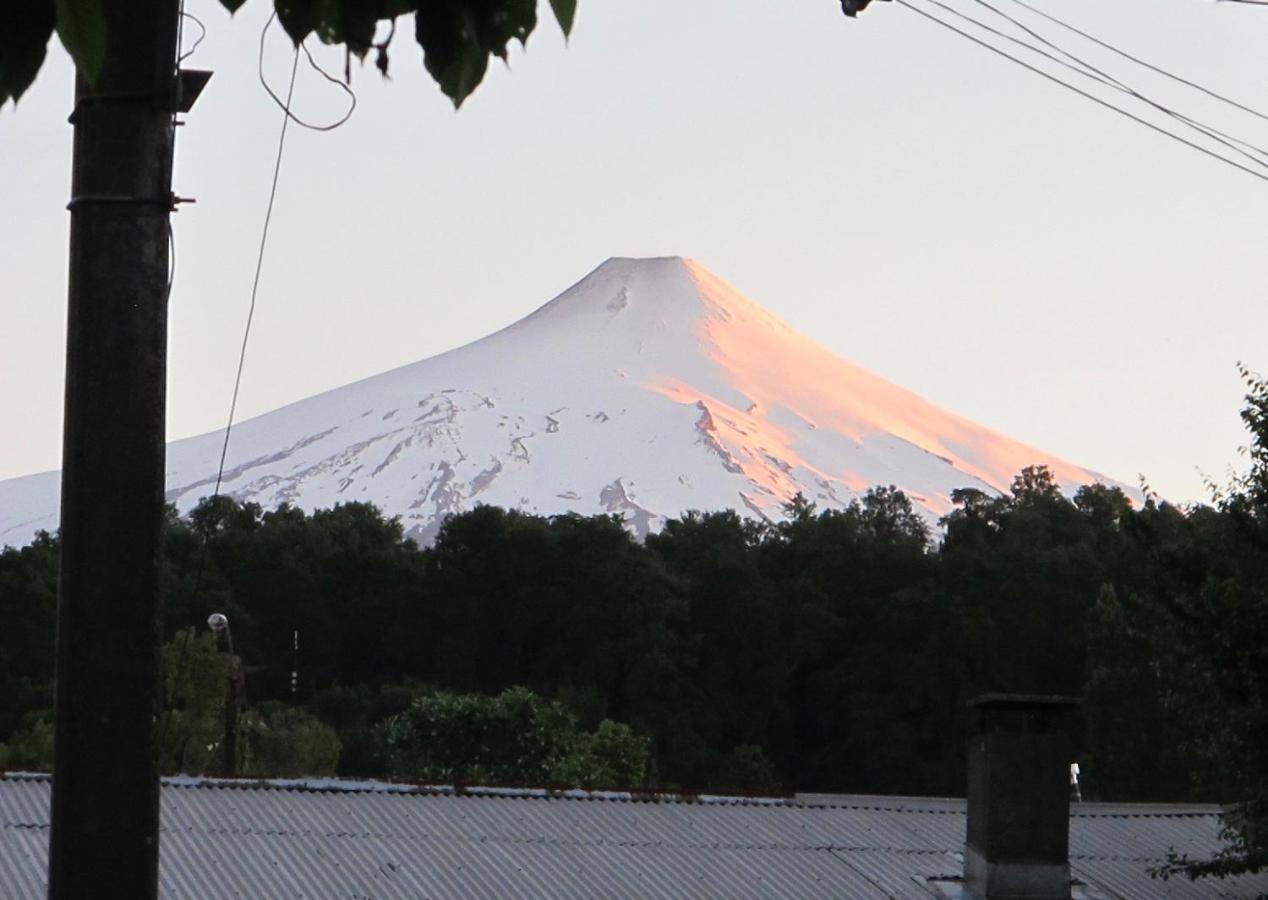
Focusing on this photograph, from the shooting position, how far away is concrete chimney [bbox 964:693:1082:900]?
13.9m

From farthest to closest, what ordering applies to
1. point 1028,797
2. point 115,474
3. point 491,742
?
point 491,742 → point 1028,797 → point 115,474

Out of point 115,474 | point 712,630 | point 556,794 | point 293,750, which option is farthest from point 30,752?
point 115,474

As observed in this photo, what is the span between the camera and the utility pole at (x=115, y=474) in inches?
144

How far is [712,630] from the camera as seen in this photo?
67875 mm

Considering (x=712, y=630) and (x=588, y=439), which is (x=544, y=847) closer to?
(x=712, y=630)

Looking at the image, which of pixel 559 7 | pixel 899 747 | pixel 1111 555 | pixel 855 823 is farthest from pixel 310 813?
pixel 1111 555

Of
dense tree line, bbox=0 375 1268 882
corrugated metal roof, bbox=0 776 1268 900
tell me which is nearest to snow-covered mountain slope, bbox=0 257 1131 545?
dense tree line, bbox=0 375 1268 882

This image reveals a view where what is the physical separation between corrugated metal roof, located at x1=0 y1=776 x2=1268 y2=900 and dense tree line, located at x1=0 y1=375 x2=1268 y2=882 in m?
39.3

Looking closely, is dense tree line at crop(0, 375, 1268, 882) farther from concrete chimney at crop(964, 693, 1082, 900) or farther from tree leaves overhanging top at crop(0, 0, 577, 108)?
tree leaves overhanging top at crop(0, 0, 577, 108)

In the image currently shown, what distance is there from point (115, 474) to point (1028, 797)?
11.0 metres

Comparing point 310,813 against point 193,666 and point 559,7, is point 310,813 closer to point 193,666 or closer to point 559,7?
point 559,7

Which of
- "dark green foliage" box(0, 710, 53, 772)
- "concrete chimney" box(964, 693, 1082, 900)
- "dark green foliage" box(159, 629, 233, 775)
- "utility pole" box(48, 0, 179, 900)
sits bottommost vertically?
"dark green foliage" box(0, 710, 53, 772)

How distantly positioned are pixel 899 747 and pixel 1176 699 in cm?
4900

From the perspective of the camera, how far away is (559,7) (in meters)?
2.89
